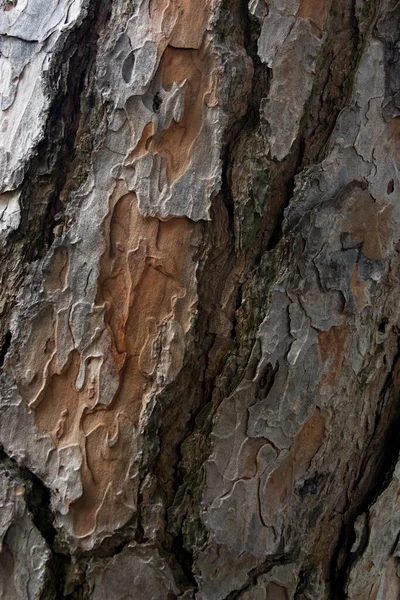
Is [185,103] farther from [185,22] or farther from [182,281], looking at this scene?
[182,281]

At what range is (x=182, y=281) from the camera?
0.80 m

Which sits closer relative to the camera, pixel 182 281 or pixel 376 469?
pixel 182 281

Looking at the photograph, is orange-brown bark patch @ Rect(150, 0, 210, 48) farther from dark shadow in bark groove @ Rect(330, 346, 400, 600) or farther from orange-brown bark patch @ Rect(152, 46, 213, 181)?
dark shadow in bark groove @ Rect(330, 346, 400, 600)

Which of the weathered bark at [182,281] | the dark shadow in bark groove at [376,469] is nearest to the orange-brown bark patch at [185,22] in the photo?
the weathered bark at [182,281]

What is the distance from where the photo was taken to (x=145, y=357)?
2.59ft

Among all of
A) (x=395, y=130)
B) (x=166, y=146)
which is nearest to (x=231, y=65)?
(x=166, y=146)

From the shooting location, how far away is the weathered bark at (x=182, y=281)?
2.59ft

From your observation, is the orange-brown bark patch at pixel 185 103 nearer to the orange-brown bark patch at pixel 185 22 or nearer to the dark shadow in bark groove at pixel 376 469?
the orange-brown bark patch at pixel 185 22

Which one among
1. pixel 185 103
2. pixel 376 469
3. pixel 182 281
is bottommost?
pixel 376 469

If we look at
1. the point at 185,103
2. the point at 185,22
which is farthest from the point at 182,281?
the point at 185,22

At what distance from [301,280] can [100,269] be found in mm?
255

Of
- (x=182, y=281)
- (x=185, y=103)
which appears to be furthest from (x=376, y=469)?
(x=185, y=103)

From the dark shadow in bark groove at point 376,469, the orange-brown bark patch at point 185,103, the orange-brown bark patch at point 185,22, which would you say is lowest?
the dark shadow in bark groove at point 376,469

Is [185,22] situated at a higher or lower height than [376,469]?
higher
